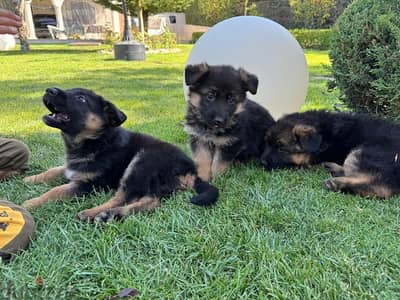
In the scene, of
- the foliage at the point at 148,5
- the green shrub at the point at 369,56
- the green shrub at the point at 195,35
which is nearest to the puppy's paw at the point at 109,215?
the green shrub at the point at 369,56

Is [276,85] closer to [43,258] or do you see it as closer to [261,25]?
[261,25]

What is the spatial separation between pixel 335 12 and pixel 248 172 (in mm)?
29692

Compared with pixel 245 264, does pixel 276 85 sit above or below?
above

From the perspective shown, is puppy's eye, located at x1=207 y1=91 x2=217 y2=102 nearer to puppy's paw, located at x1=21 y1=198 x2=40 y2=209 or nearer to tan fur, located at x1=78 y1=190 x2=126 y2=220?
tan fur, located at x1=78 y1=190 x2=126 y2=220

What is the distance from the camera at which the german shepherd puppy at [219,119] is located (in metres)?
3.91

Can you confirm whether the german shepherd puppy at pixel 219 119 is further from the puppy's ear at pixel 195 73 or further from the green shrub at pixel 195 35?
the green shrub at pixel 195 35

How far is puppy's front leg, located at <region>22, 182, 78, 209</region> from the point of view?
3164mm

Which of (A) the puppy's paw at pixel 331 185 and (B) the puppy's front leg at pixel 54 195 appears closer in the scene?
(B) the puppy's front leg at pixel 54 195

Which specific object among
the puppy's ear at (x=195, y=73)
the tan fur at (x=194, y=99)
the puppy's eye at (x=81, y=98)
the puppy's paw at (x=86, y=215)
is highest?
the puppy's ear at (x=195, y=73)

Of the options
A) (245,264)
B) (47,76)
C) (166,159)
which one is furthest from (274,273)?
(47,76)

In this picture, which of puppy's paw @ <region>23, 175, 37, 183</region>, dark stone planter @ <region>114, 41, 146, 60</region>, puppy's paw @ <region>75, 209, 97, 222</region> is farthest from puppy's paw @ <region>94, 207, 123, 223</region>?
dark stone planter @ <region>114, 41, 146, 60</region>

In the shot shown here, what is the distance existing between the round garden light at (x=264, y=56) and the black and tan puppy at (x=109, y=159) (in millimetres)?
2053

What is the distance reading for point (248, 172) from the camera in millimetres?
4102

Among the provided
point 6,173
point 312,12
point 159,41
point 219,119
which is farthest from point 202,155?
point 312,12
